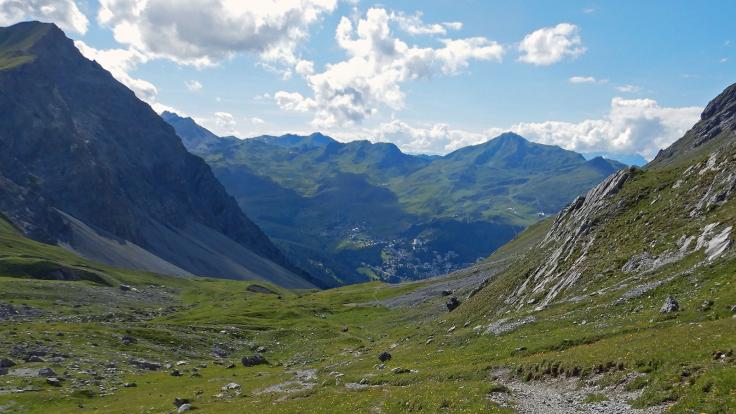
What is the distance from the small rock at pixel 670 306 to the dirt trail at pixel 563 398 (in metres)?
11.6

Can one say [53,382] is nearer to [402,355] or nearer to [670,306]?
[402,355]

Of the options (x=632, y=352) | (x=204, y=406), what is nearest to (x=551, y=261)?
(x=632, y=352)

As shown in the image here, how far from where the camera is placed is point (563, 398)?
99.8 ft

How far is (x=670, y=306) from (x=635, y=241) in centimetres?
2056

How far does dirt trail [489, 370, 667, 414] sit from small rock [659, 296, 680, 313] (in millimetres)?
11631

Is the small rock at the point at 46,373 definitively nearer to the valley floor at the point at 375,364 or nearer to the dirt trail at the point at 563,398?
the valley floor at the point at 375,364

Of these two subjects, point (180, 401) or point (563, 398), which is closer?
point (563, 398)

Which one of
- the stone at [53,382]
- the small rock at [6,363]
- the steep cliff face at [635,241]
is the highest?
the steep cliff face at [635,241]

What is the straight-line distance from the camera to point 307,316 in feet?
414

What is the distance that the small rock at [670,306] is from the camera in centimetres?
3888

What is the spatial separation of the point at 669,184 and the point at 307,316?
83.1 meters

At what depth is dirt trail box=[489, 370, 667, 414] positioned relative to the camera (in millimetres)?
27144

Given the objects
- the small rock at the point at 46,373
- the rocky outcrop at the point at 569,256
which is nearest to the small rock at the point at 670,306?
the rocky outcrop at the point at 569,256

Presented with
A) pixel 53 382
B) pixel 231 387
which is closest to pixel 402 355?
pixel 231 387
